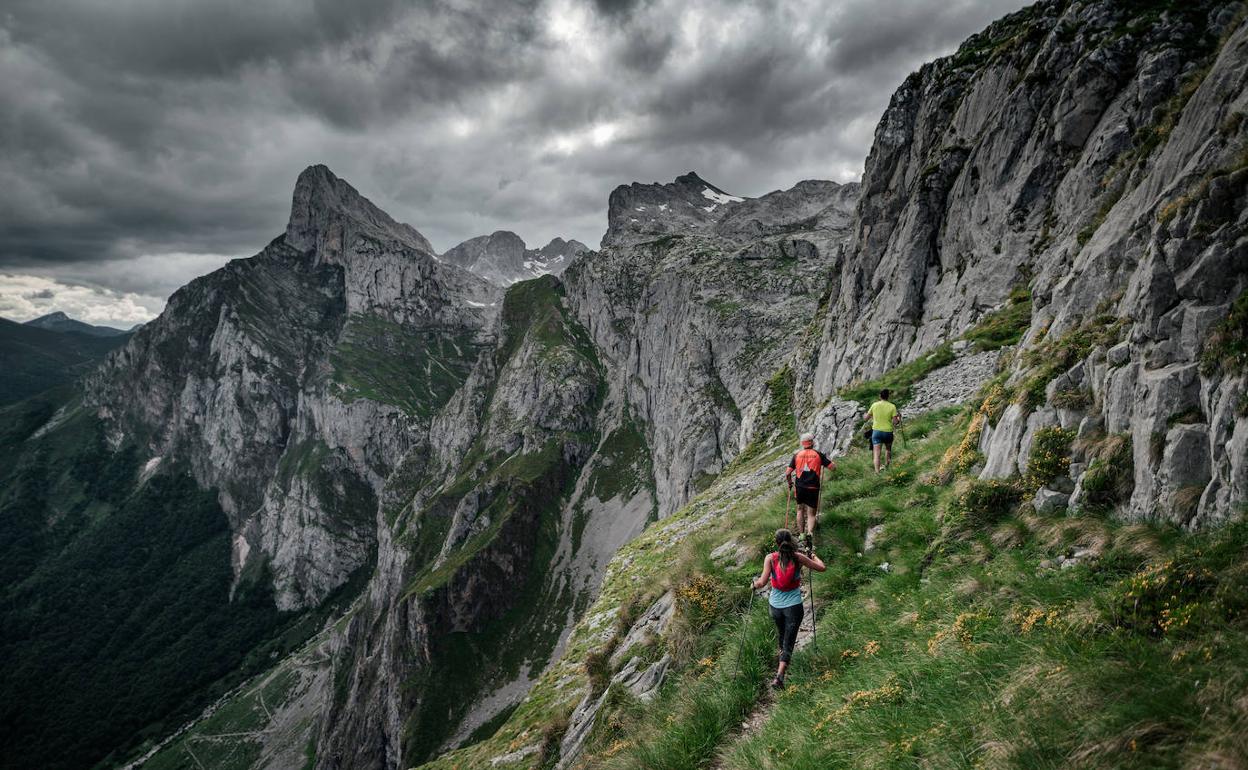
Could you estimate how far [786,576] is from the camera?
1008cm

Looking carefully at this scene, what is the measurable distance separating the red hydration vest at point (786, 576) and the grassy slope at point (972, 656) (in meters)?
1.34

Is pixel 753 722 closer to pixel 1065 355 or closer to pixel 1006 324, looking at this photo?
pixel 1065 355

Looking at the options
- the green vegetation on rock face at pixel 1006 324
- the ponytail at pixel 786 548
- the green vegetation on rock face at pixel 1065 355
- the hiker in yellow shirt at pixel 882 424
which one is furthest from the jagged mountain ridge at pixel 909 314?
the ponytail at pixel 786 548

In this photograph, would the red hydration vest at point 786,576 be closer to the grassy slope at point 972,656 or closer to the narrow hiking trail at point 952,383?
the grassy slope at point 972,656

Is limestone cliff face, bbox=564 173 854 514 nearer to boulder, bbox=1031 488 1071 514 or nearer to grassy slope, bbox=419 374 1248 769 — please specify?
grassy slope, bbox=419 374 1248 769

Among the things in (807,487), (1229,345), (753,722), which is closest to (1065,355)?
(1229,345)

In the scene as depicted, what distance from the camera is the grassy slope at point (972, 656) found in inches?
201

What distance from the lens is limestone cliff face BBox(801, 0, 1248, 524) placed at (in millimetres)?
9453

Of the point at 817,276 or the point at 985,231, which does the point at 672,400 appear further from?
the point at 985,231

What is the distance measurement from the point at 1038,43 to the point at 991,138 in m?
9.26

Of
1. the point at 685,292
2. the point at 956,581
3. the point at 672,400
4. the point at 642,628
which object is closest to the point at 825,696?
the point at 956,581

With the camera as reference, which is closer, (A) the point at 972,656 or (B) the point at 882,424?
(A) the point at 972,656

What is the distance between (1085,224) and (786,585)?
33.3 meters

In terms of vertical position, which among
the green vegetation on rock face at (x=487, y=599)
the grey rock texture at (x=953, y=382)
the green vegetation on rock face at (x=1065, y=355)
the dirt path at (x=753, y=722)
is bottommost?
the green vegetation on rock face at (x=487, y=599)
